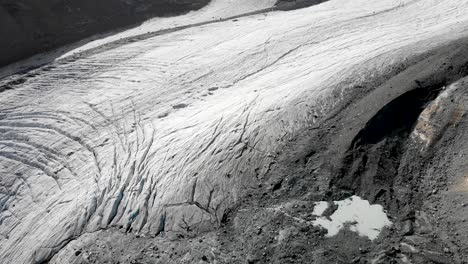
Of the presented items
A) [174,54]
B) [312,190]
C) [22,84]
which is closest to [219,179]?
[312,190]

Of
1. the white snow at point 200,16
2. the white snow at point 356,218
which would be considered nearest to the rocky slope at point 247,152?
the white snow at point 356,218

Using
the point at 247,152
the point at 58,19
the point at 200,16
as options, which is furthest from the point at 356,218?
the point at 58,19

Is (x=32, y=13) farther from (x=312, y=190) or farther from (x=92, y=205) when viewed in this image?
(x=312, y=190)

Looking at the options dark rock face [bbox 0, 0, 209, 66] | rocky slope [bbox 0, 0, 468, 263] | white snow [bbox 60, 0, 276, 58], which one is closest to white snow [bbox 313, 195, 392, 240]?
rocky slope [bbox 0, 0, 468, 263]

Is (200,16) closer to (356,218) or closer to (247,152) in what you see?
(247,152)

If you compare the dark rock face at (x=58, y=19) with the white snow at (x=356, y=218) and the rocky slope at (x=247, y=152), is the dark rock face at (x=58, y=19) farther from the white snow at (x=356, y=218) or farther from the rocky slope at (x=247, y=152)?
the white snow at (x=356, y=218)
